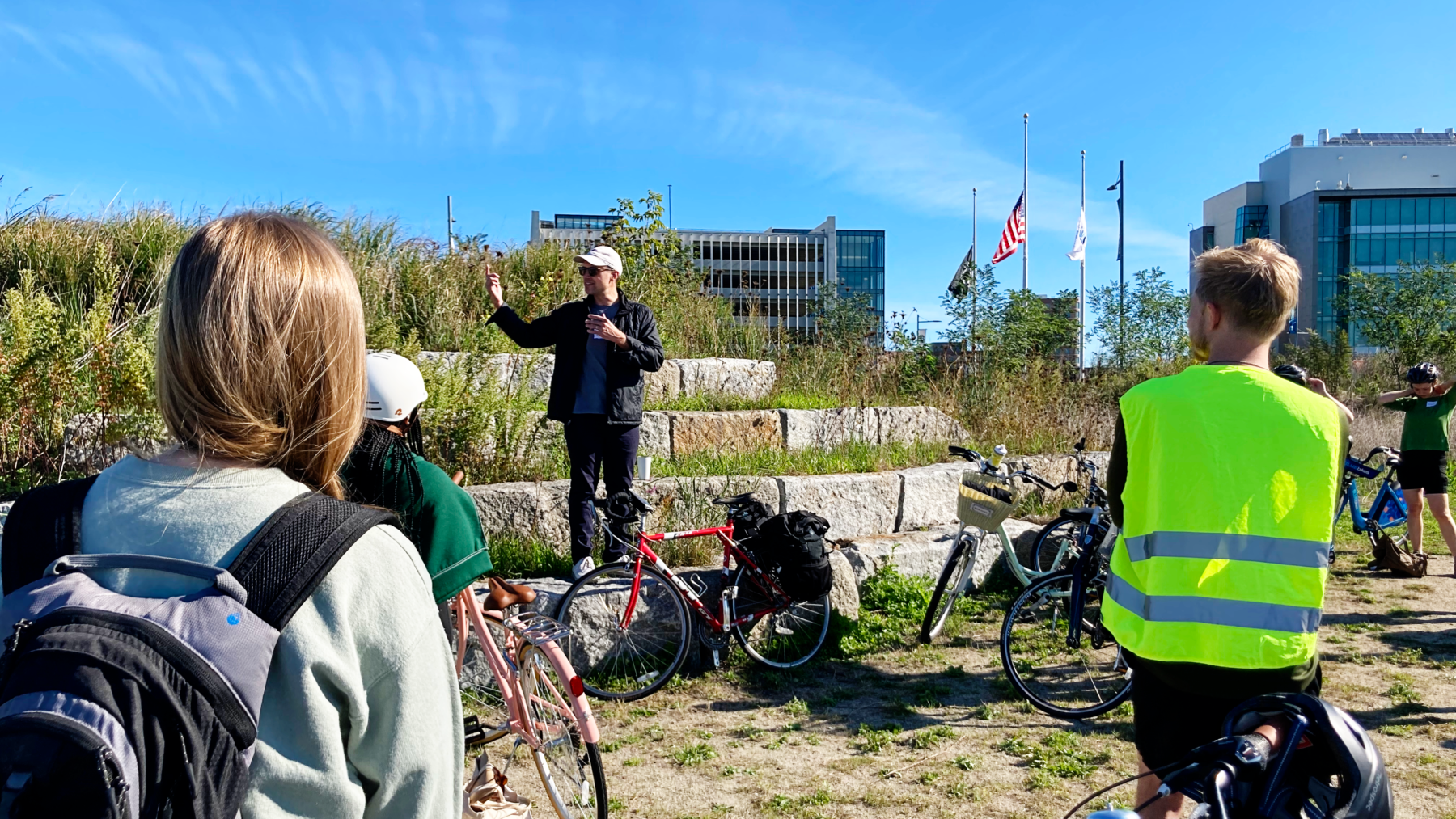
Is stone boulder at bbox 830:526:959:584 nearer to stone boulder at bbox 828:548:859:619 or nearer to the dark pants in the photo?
stone boulder at bbox 828:548:859:619

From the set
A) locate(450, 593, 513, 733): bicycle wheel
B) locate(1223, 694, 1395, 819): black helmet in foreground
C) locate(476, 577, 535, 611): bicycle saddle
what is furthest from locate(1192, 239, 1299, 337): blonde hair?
locate(450, 593, 513, 733): bicycle wheel

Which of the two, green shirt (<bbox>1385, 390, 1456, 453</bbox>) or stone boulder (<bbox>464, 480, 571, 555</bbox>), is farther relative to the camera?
green shirt (<bbox>1385, 390, 1456, 453</bbox>)

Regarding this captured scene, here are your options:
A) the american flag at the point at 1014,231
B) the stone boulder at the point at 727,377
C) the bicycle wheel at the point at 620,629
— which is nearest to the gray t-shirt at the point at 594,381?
the bicycle wheel at the point at 620,629

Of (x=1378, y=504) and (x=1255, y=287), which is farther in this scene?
(x=1378, y=504)

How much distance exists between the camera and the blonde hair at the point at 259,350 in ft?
3.67

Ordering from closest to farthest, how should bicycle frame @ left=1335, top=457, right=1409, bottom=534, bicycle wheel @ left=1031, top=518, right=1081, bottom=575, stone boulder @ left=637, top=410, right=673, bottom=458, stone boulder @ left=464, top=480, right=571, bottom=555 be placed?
stone boulder @ left=464, top=480, right=571, bottom=555 < bicycle wheel @ left=1031, top=518, right=1081, bottom=575 < stone boulder @ left=637, top=410, right=673, bottom=458 < bicycle frame @ left=1335, top=457, right=1409, bottom=534

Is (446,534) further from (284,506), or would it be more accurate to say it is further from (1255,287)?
(1255,287)

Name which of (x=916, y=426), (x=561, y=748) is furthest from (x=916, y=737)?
(x=916, y=426)

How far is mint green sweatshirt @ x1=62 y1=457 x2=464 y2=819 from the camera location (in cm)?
101

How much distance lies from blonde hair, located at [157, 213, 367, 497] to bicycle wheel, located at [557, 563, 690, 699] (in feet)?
14.8

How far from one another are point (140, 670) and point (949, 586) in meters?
6.32

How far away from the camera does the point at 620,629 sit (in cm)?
565

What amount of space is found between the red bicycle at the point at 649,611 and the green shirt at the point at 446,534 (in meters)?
2.79

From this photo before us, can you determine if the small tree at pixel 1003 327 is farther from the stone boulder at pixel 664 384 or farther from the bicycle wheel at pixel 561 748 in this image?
the bicycle wheel at pixel 561 748
